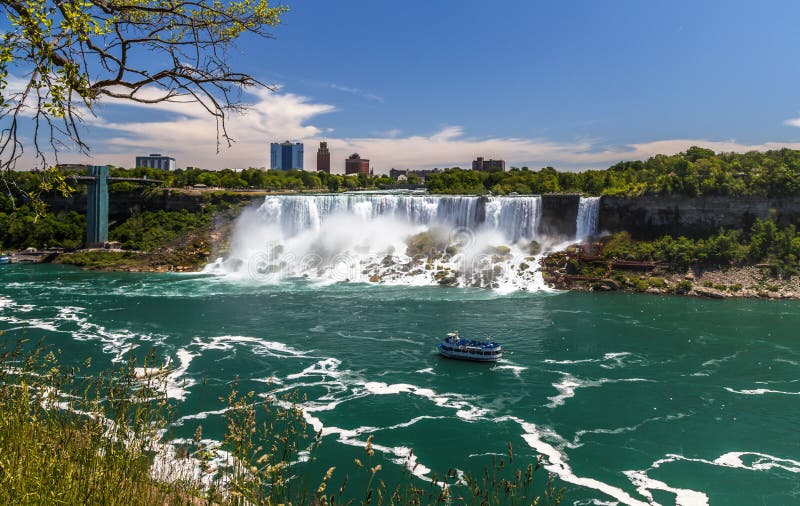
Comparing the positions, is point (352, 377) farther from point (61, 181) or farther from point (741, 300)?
point (741, 300)

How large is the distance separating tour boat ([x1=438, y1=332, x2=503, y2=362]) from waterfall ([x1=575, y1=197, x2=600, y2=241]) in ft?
121

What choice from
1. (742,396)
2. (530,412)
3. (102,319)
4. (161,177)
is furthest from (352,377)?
(161,177)

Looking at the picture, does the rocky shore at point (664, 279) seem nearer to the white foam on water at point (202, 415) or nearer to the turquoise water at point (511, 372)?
the turquoise water at point (511, 372)

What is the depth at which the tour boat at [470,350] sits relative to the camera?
29.1 meters

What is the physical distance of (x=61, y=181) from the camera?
239 inches

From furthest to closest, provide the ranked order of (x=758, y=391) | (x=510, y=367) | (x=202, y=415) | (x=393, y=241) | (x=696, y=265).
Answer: (x=393, y=241), (x=696, y=265), (x=510, y=367), (x=758, y=391), (x=202, y=415)

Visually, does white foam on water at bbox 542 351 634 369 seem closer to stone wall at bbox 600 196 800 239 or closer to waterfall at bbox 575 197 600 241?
stone wall at bbox 600 196 800 239

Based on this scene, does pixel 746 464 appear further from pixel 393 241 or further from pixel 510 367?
pixel 393 241

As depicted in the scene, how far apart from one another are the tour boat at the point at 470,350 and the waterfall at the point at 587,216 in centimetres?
3702

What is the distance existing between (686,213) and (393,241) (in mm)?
32271

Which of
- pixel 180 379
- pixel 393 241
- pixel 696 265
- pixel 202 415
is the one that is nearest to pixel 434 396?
pixel 202 415

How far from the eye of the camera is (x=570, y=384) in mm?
25938

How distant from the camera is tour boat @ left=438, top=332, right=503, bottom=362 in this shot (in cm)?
2908

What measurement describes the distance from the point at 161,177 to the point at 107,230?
35663 mm
